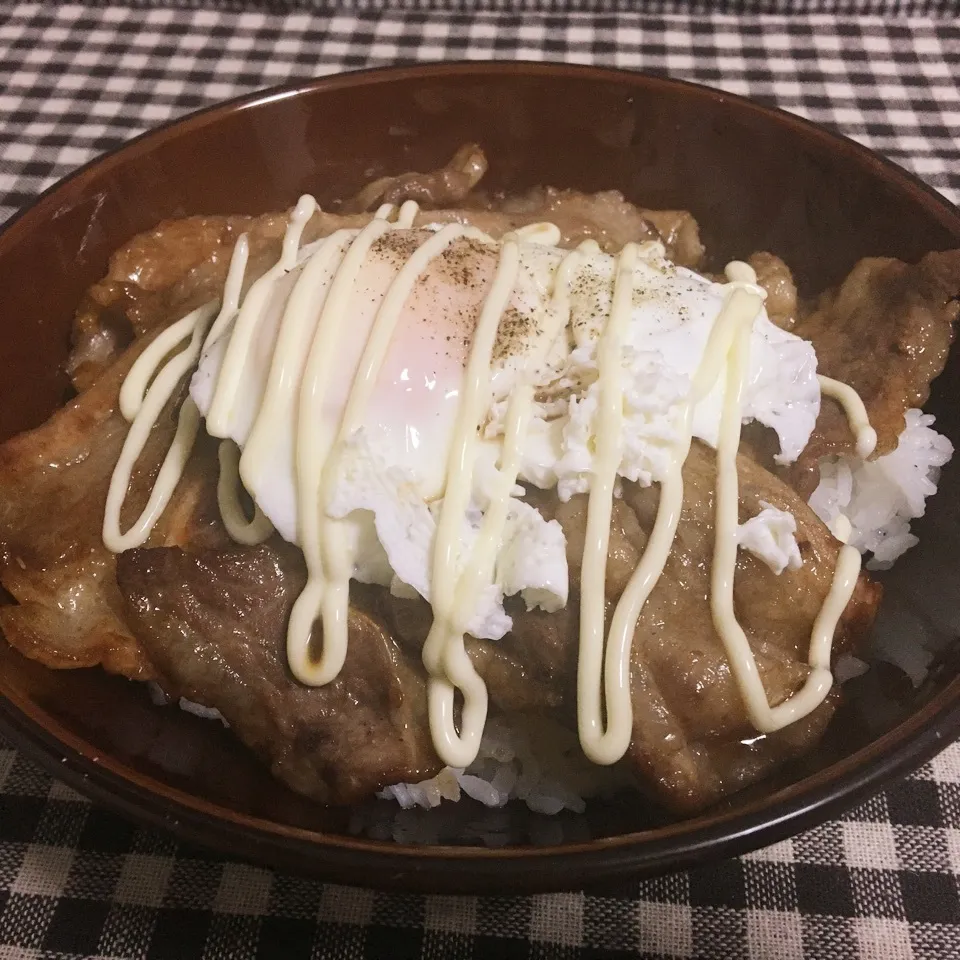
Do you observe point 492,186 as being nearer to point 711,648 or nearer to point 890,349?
point 890,349

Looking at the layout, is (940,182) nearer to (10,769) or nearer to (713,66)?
(713,66)

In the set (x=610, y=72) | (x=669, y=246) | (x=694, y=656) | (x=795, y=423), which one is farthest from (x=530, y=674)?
(x=610, y=72)

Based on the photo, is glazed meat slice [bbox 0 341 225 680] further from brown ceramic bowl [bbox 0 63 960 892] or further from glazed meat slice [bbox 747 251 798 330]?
glazed meat slice [bbox 747 251 798 330]

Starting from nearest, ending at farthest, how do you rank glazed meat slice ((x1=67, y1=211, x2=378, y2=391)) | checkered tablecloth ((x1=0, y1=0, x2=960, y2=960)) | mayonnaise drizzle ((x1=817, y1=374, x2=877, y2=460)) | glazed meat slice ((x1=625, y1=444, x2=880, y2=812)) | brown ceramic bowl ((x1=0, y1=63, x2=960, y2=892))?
brown ceramic bowl ((x1=0, y1=63, x2=960, y2=892)) → glazed meat slice ((x1=625, y1=444, x2=880, y2=812)) → checkered tablecloth ((x1=0, y1=0, x2=960, y2=960)) → mayonnaise drizzle ((x1=817, y1=374, x2=877, y2=460)) → glazed meat slice ((x1=67, y1=211, x2=378, y2=391))

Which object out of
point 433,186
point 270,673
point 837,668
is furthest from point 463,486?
point 433,186

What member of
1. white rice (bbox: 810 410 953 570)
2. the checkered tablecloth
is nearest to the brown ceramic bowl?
white rice (bbox: 810 410 953 570)

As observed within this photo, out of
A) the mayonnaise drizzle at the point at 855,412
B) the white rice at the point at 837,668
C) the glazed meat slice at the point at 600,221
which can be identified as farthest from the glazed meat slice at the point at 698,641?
the glazed meat slice at the point at 600,221

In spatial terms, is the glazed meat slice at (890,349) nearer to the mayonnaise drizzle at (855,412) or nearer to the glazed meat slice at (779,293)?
the mayonnaise drizzle at (855,412)
